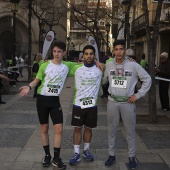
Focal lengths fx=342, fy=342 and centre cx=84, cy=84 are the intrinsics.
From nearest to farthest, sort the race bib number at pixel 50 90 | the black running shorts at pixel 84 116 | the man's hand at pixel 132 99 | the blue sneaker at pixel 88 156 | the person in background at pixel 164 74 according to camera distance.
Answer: the man's hand at pixel 132 99, the race bib number at pixel 50 90, the black running shorts at pixel 84 116, the blue sneaker at pixel 88 156, the person in background at pixel 164 74

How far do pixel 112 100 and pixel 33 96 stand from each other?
900 cm

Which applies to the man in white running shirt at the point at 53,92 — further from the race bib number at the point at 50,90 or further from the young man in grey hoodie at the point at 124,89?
the young man in grey hoodie at the point at 124,89

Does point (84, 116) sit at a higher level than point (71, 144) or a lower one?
higher

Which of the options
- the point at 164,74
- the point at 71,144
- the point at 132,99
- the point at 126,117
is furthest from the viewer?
the point at 164,74

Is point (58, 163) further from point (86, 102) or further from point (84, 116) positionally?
point (86, 102)

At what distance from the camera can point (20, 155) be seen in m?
5.84

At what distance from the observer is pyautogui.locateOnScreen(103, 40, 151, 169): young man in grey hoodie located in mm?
5172

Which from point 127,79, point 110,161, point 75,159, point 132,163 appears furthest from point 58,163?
point 127,79

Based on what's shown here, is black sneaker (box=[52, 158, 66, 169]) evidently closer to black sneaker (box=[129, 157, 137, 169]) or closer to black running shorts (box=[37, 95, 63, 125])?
black running shorts (box=[37, 95, 63, 125])

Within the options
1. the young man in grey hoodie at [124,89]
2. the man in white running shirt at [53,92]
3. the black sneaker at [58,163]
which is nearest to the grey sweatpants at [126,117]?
the young man in grey hoodie at [124,89]

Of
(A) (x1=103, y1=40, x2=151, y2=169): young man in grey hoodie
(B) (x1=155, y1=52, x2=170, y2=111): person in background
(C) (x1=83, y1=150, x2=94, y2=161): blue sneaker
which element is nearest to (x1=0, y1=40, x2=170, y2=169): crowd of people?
(A) (x1=103, y1=40, x2=151, y2=169): young man in grey hoodie

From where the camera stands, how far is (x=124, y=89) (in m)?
5.16

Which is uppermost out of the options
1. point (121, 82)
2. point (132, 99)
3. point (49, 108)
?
point (121, 82)

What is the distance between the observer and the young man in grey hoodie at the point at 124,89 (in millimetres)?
5172
